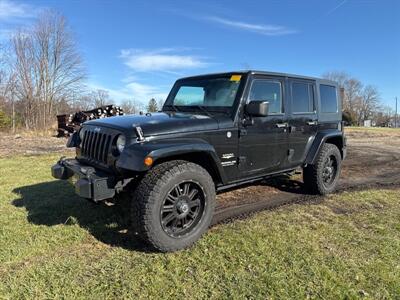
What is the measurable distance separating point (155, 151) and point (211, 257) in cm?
123

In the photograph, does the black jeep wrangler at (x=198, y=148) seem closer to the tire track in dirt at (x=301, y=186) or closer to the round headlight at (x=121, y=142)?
the round headlight at (x=121, y=142)

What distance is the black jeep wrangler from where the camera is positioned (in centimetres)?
361

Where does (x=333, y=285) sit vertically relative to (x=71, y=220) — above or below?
below

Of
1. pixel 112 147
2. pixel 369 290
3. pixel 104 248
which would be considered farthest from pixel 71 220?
pixel 369 290

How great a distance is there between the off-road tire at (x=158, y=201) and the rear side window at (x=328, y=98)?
11.1ft

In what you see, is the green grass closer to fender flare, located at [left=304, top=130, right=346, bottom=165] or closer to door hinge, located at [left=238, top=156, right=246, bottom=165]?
door hinge, located at [left=238, top=156, right=246, bottom=165]

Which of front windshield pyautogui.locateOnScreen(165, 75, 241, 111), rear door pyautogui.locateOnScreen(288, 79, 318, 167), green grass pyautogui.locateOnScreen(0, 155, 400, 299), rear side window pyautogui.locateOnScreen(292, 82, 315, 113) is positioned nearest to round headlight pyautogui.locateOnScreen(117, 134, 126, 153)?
green grass pyautogui.locateOnScreen(0, 155, 400, 299)

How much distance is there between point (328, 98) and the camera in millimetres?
6418

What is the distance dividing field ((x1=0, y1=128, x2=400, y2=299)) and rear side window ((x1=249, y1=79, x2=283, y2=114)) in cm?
152

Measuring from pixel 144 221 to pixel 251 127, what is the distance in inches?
78.2

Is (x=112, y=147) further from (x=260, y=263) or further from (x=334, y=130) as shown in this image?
(x=334, y=130)

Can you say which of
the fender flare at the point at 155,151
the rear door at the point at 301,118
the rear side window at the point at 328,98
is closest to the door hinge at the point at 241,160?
the fender flare at the point at 155,151

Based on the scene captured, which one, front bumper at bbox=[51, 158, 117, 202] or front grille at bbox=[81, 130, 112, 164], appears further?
front grille at bbox=[81, 130, 112, 164]

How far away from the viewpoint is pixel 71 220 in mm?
4500
